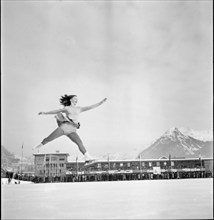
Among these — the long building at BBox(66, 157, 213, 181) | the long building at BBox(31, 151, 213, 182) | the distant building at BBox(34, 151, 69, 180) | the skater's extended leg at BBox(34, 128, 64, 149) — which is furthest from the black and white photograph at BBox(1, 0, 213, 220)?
the long building at BBox(66, 157, 213, 181)

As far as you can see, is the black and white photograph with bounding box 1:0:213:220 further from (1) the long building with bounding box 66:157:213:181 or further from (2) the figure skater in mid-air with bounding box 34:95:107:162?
(1) the long building with bounding box 66:157:213:181

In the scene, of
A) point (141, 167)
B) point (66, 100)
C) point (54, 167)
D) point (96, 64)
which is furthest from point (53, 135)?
point (141, 167)

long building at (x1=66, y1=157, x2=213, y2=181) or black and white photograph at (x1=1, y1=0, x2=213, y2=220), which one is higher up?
black and white photograph at (x1=1, y1=0, x2=213, y2=220)

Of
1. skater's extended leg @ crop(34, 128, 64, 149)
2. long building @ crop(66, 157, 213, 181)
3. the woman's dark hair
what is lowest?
long building @ crop(66, 157, 213, 181)

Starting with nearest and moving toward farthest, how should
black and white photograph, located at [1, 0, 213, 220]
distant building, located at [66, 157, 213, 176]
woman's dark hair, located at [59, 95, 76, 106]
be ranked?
black and white photograph, located at [1, 0, 213, 220] < woman's dark hair, located at [59, 95, 76, 106] < distant building, located at [66, 157, 213, 176]

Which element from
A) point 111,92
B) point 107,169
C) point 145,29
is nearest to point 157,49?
point 145,29

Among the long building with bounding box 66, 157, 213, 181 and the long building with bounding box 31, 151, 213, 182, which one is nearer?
the long building with bounding box 31, 151, 213, 182

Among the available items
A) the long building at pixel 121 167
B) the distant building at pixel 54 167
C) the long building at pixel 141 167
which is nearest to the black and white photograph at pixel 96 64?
the distant building at pixel 54 167

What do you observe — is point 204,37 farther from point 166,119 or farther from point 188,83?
point 166,119

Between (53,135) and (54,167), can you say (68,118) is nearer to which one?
(53,135)

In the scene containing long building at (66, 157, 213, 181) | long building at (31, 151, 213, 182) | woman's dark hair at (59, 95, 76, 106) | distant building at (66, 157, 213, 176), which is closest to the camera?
woman's dark hair at (59, 95, 76, 106)

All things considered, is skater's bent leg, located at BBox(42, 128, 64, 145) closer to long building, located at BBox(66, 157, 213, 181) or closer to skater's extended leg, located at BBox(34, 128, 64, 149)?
skater's extended leg, located at BBox(34, 128, 64, 149)

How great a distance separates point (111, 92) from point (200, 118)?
369 centimetres

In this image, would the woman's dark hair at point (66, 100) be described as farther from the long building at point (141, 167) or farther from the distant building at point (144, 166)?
the distant building at point (144, 166)
